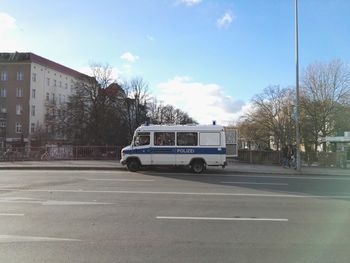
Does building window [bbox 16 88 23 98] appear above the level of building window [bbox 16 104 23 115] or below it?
above

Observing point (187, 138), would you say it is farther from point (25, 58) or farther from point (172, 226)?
point (25, 58)

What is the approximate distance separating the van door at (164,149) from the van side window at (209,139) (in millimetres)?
1644

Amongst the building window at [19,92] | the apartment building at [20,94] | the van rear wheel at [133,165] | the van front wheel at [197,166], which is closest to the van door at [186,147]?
the van front wheel at [197,166]

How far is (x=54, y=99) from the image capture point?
94125 millimetres

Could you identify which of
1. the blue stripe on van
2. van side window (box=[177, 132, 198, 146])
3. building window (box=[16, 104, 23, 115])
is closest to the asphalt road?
the blue stripe on van

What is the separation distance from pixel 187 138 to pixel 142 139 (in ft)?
8.76

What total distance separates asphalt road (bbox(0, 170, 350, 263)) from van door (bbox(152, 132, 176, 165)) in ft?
33.2

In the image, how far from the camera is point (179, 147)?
26031mm

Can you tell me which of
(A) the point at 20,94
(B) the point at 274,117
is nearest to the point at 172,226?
(B) the point at 274,117

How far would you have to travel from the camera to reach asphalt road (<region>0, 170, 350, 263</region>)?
23.8ft

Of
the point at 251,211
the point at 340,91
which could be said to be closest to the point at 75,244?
the point at 251,211

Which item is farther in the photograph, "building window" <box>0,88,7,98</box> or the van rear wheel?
"building window" <box>0,88,7,98</box>

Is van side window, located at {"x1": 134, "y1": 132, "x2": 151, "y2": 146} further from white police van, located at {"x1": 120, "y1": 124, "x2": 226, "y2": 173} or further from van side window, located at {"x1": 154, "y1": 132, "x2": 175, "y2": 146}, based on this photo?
van side window, located at {"x1": 154, "y1": 132, "x2": 175, "y2": 146}

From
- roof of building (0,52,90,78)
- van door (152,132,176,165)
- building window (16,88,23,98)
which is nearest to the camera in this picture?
van door (152,132,176,165)
